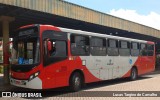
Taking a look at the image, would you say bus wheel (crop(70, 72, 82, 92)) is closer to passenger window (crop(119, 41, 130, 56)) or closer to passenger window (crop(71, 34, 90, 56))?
passenger window (crop(71, 34, 90, 56))

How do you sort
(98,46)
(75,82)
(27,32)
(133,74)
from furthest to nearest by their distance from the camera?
(133,74) → (98,46) → (75,82) → (27,32)

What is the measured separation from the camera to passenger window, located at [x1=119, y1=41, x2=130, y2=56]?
18.8 metres

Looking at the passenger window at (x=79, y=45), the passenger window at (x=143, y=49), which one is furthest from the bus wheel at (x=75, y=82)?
the passenger window at (x=143, y=49)

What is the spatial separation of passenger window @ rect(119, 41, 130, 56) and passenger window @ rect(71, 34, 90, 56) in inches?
169

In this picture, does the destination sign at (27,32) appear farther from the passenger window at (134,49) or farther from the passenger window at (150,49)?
→ the passenger window at (150,49)

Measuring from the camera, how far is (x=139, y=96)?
40.7 feet

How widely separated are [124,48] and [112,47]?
1.97m

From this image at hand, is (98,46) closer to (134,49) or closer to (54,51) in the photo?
(54,51)

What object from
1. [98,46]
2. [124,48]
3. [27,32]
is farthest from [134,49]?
[27,32]

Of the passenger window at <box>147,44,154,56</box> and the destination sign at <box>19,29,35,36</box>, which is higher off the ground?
the destination sign at <box>19,29,35,36</box>

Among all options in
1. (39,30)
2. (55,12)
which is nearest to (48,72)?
(39,30)

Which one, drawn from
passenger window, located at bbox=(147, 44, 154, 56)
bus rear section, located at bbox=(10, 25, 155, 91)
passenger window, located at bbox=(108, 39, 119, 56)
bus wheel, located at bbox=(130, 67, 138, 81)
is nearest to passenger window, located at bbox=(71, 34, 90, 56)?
bus rear section, located at bbox=(10, 25, 155, 91)

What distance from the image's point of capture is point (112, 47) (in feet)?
57.6

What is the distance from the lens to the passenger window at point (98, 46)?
1555 cm
